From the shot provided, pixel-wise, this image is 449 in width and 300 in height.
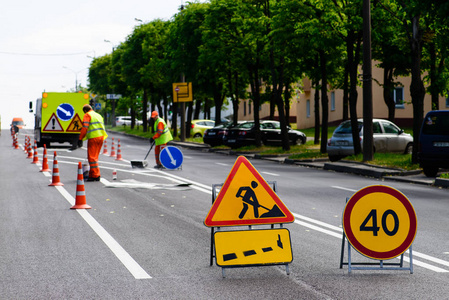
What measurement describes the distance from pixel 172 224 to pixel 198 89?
3558cm

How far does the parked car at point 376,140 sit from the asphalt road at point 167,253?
10424 millimetres

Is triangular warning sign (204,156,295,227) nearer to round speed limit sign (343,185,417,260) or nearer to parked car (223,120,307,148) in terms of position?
round speed limit sign (343,185,417,260)

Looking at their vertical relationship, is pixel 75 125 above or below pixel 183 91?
below

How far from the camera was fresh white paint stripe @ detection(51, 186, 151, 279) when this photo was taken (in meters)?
6.80

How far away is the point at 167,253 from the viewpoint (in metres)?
7.79

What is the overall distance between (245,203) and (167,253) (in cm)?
143

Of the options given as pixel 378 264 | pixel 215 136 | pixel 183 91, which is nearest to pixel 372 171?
pixel 378 264

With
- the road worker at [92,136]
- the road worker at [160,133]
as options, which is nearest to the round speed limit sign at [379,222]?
the road worker at [92,136]

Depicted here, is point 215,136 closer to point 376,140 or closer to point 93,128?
point 376,140

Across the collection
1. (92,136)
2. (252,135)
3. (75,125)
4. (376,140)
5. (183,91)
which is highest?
(183,91)

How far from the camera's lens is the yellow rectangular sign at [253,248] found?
21.8ft

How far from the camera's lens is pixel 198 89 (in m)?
45.2

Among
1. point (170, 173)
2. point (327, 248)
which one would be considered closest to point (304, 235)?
point (327, 248)

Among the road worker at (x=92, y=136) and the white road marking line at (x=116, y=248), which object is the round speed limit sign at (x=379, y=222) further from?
the road worker at (x=92, y=136)
